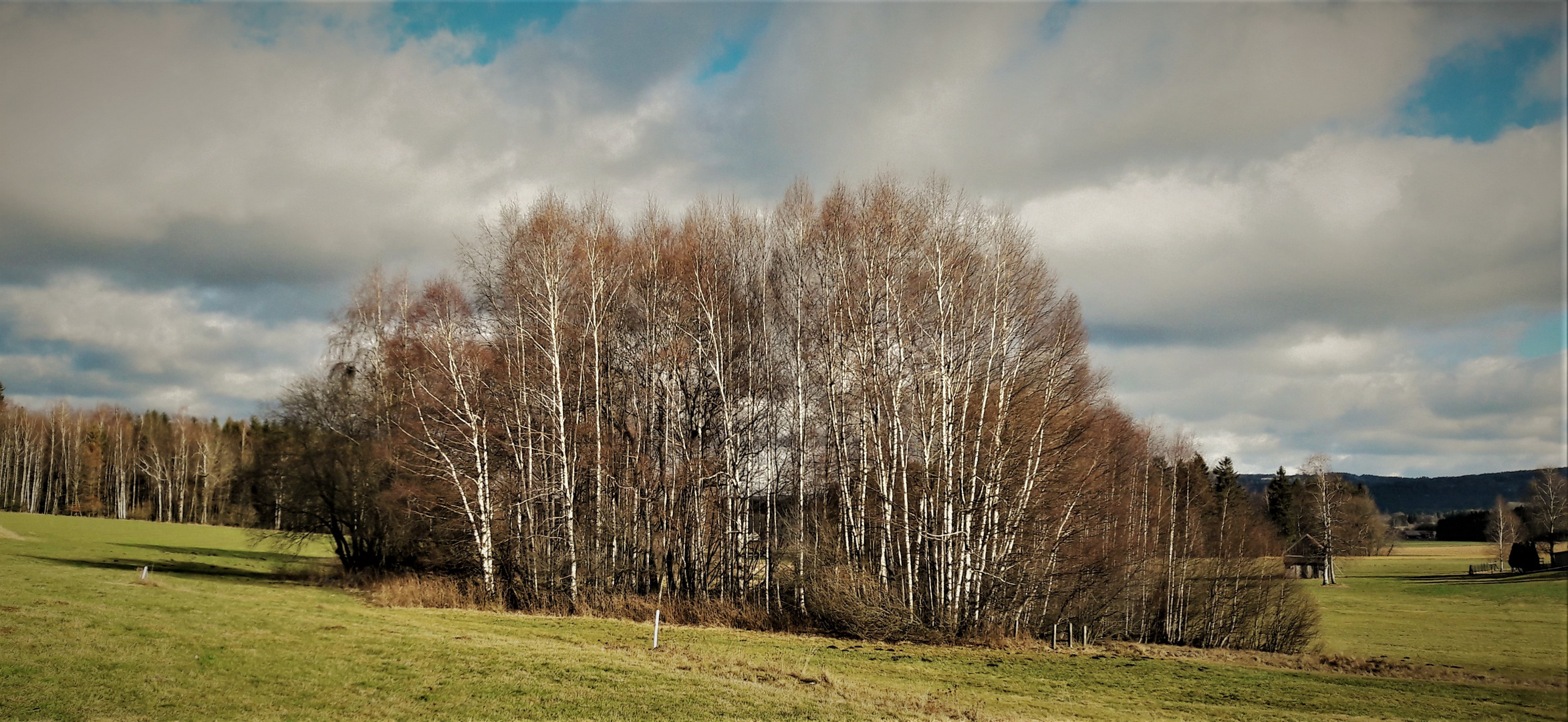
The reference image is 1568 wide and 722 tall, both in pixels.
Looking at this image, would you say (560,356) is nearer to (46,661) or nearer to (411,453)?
(411,453)

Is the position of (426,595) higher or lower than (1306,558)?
higher

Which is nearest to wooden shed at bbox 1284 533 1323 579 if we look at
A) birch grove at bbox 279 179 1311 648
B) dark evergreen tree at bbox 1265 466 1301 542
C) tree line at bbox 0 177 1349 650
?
dark evergreen tree at bbox 1265 466 1301 542

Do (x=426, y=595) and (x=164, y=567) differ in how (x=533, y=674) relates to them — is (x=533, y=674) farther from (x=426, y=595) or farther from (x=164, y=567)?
(x=164, y=567)

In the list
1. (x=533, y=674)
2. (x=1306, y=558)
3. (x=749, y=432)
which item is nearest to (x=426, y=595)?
(x=749, y=432)

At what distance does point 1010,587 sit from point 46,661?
73.8ft

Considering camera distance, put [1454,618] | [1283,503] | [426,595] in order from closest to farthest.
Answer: [426,595] → [1454,618] → [1283,503]

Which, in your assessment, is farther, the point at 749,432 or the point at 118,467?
the point at 118,467

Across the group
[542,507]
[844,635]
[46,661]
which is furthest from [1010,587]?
[46,661]

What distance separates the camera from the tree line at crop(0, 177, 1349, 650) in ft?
79.3

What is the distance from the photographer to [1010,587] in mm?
24875

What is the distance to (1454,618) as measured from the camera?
4056 centimetres

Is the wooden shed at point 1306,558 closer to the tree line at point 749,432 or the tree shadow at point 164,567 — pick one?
the tree line at point 749,432

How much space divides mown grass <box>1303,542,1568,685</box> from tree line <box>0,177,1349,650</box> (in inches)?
188

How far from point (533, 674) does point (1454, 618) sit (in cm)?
4757
